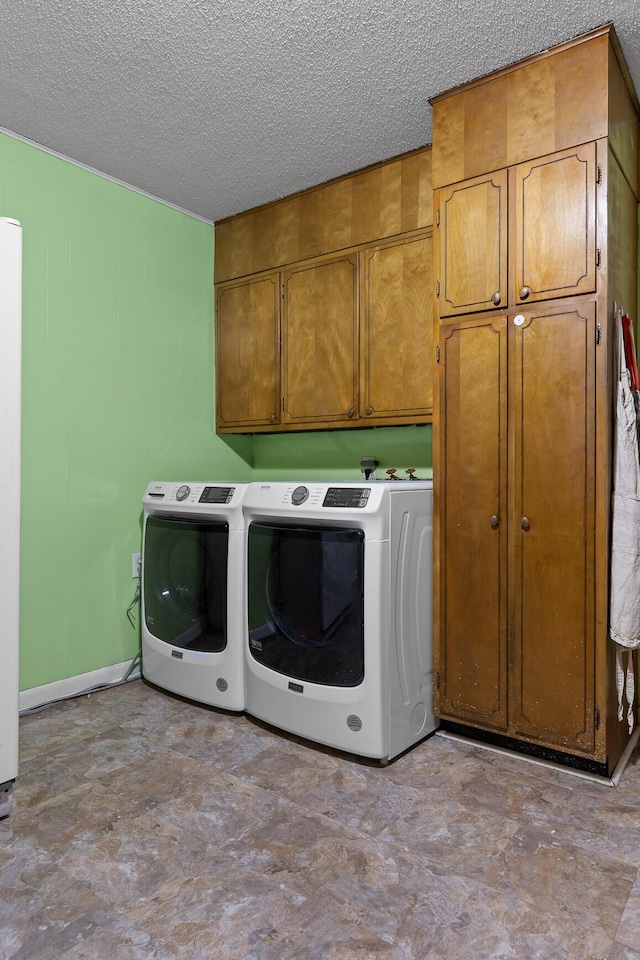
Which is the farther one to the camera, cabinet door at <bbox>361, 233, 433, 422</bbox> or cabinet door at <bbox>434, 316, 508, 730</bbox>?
cabinet door at <bbox>361, 233, 433, 422</bbox>

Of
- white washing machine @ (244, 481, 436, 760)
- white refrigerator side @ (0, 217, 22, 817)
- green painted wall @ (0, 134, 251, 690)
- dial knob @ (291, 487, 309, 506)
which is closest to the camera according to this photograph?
white refrigerator side @ (0, 217, 22, 817)

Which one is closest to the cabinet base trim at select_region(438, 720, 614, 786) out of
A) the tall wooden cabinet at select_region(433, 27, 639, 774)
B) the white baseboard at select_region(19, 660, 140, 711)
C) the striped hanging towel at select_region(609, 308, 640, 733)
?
the tall wooden cabinet at select_region(433, 27, 639, 774)

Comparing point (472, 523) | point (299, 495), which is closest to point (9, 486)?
point (299, 495)

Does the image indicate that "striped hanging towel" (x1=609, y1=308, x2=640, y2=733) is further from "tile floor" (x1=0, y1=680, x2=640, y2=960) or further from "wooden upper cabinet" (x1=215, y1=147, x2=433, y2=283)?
"wooden upper cabinet" (x1=215, y1=147, x2=433, y2=283)

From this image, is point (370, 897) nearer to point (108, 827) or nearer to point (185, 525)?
point (108, 827)

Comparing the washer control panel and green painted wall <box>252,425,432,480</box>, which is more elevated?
green painted wall <box>252,425,432,480</box>

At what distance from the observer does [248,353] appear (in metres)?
3.38

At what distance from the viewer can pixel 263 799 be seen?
1.93 metres

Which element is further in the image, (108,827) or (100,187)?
(100,187)

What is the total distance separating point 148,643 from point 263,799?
119 centimetres

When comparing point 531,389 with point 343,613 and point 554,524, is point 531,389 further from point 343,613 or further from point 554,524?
point 343,613

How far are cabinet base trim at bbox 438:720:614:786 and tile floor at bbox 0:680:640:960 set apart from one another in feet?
0.14

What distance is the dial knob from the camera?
2.33m

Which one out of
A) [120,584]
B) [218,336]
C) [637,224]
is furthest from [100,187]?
[637,224]
